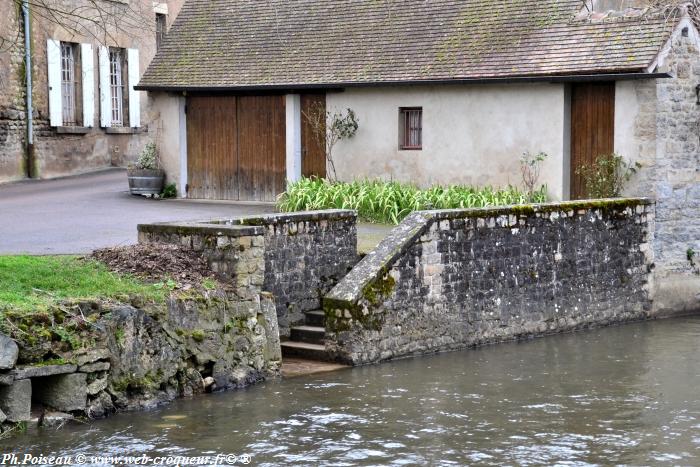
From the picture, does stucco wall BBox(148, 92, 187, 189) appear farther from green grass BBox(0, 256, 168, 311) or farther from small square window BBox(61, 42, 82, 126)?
green grass BBox(0, 256, 168, 311)

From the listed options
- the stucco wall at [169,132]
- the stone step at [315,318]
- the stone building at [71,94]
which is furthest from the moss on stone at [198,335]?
the stone building at [71,94]

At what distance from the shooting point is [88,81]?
94.4 feet

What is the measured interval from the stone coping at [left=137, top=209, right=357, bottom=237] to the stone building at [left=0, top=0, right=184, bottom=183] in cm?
1144

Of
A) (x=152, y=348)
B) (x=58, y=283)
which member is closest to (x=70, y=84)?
(x=58, y=283)

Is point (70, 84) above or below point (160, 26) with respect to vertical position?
below

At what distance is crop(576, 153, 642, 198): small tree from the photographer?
19000 mm

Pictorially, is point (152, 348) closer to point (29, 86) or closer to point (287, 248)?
point (287, 248)

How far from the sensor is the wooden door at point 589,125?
19.3 metres

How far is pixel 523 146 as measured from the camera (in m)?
20.5

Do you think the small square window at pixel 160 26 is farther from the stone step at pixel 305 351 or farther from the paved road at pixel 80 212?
the stone step at pixel 305 351

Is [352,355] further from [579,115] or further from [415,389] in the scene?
[579,115]

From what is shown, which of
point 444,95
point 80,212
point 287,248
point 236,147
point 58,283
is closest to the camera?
point 58,283

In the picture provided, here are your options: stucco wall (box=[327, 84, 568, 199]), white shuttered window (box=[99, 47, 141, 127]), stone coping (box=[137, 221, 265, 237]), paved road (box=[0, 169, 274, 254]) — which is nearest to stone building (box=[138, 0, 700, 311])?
stucco wall (box=[327, 84, 568, 199])

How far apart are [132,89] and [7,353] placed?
67.9 ft
